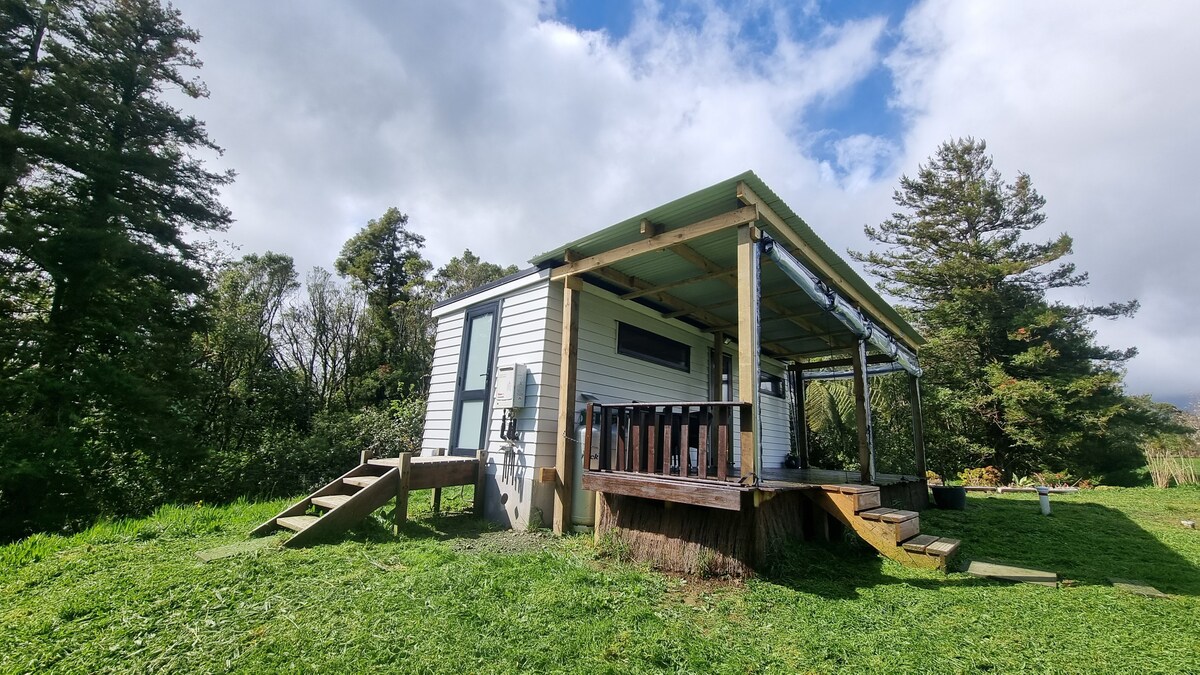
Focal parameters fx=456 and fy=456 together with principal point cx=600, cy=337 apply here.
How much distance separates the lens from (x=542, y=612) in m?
2.87

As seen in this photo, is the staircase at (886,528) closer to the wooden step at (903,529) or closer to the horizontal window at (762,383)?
the wooden step at (903,529)

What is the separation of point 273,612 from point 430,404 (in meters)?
4.79

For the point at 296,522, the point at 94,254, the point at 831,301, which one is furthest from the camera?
the point at 94,254

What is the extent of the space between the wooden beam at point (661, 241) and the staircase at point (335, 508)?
9.98 ft

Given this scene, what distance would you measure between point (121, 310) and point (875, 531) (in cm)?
1206

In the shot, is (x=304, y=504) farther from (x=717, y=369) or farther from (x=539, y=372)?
(x=717, y=369)

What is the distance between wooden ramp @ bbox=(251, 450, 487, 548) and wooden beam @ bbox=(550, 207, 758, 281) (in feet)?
8.92

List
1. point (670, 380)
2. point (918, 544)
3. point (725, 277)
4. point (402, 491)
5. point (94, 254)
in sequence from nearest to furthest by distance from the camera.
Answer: point (918, 544), point (402, 491), point (725, 277), point (670, 380), point (94, 254)

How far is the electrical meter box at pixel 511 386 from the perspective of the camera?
18.4 ft

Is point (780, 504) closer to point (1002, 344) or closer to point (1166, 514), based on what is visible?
point (1166, 514)

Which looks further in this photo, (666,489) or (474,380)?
(474,380)

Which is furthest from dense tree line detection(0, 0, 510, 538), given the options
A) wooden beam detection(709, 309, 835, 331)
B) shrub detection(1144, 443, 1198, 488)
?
shrub detection(1144, 443, 1198, 488)

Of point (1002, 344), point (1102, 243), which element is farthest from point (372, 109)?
point (1102, 243)

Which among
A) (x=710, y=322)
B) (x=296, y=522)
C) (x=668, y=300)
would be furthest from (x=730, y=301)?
(x=296, y=522)
